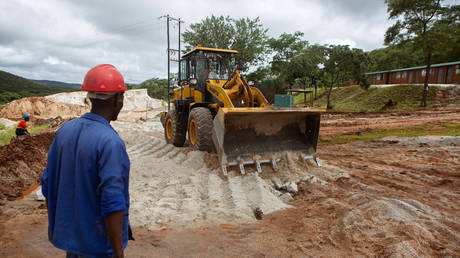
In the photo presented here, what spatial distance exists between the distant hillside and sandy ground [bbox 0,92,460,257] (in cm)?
3005

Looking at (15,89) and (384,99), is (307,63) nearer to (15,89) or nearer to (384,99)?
(384,99)

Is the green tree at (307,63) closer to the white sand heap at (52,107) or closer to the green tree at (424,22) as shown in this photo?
the green tree at (424,22)

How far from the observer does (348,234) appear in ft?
11.0

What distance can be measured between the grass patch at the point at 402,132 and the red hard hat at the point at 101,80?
9.40 m

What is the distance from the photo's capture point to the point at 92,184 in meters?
1.60

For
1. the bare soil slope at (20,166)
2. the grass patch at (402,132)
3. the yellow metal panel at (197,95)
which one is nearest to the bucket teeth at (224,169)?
the yellow metal panel at (197,95)

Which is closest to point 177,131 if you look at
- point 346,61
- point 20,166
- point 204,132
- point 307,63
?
point 204,132

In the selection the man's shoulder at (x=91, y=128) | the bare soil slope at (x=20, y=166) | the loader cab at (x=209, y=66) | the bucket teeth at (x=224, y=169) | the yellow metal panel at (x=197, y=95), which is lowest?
the bare soil slope at (x=20, y=166)

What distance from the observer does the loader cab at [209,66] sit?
26.8 ft

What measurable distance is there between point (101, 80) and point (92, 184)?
601 mm

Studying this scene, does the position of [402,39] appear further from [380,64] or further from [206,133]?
[380,64]

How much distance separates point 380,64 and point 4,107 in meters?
53.7

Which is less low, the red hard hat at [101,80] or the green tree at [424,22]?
the green tree at [424,22]

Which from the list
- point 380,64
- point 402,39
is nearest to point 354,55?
point 402,39
